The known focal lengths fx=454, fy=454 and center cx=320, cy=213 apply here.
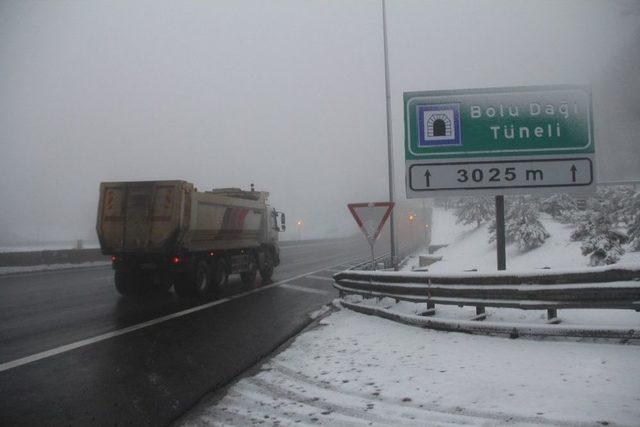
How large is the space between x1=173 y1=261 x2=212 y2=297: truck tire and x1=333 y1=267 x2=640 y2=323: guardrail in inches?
248

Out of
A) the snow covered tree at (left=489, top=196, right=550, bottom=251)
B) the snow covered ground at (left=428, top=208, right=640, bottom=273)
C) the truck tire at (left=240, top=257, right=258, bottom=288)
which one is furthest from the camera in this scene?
the snow covered tree at (left=489, top=196, right=550, bottom=251)

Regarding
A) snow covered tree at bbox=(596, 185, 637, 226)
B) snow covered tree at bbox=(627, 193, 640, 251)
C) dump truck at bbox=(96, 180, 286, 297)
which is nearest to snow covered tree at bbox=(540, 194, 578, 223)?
snow covered tree at bbox=(596, 185, 637, 226)

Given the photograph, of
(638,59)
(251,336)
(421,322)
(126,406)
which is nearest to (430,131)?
(421,322)

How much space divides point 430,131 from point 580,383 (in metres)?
5.35

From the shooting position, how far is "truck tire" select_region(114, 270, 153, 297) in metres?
13.0

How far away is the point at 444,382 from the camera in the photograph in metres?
4.79

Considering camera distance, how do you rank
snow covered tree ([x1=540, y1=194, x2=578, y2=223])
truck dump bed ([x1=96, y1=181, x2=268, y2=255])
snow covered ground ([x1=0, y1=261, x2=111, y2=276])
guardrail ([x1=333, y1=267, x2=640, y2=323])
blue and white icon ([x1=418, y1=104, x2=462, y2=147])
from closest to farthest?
guardrail ([x1=333, y1=267, x2=640, y2=323])
blue and white icon ([x1=418, y1=104, x2=462, y2=147])
truck dump bed ([x1=96, y1=181, x2=268, y2=255])
snow covered ground ([x1=0, y1=261, x2=111, y2=276])
snow covered tree ([x1=540, y1=194, x2=578, y2=223])

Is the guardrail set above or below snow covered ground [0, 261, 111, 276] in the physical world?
above

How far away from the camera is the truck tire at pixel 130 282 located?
13037 millimetres

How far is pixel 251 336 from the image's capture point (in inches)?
310

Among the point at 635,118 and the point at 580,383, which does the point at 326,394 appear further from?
the point at 635,118

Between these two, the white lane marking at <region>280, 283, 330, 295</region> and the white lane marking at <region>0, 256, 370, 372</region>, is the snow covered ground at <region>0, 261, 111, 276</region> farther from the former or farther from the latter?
the white lane marking at <region>0, 256, 370, 372</region>

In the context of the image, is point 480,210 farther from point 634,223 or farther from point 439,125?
point 439,125

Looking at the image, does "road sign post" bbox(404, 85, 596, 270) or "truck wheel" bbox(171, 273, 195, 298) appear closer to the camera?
"road sign post" bbox(404, 85, 596, 270)
